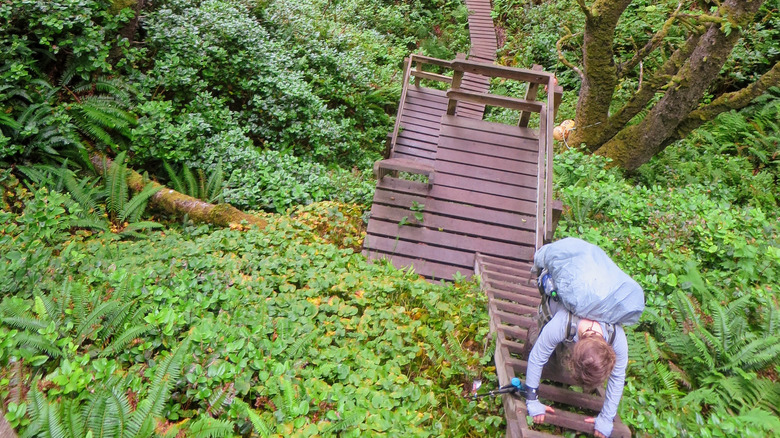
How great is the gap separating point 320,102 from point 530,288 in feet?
20.4

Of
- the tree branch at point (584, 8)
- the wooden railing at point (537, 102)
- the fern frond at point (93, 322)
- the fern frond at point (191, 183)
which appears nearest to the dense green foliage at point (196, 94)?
the fern frond at point (191, 183)

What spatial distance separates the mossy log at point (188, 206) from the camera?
6250mm

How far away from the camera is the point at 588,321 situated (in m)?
2.68

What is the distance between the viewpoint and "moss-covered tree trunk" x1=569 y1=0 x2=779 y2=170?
730 cm

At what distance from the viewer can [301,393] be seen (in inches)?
117

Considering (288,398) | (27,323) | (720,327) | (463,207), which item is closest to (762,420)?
(720,327)

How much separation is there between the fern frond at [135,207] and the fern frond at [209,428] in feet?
15.3

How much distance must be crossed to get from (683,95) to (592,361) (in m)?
7.73

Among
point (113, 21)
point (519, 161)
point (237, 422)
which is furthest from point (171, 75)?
point (237, 422)

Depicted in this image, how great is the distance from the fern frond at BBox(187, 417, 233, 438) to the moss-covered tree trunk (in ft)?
27.0

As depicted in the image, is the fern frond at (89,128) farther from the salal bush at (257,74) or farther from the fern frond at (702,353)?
the fern frond at (702,353)

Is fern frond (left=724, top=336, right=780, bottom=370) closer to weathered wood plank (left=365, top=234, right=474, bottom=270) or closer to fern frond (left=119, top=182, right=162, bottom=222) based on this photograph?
weathered wood plank (left=365, top=234, right=474, bottom=270)

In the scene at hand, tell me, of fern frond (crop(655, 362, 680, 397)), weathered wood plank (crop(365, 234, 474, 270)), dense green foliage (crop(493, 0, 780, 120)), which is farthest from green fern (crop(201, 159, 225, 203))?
dense green foliage (crop(493, 0, 780, 120))

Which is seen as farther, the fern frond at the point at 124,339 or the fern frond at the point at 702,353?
the fern frond at the point at 702,353
